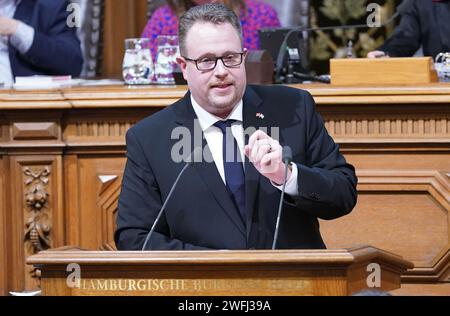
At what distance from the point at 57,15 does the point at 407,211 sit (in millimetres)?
1853

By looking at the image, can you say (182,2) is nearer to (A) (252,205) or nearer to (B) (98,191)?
(B) (98,191)

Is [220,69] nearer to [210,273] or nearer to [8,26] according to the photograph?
[210,273]

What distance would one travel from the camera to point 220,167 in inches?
112

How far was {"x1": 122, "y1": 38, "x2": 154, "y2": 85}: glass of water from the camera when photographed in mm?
4223

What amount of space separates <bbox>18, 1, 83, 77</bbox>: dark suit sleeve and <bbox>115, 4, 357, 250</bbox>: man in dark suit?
178 cm

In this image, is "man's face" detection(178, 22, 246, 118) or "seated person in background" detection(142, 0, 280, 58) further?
"seated person in background" detection(142, 0, 280, 58)

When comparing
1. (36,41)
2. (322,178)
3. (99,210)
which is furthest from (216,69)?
(36,41)

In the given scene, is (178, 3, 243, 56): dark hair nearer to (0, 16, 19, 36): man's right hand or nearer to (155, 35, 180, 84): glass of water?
(155, 35, 180, 84): glass of water

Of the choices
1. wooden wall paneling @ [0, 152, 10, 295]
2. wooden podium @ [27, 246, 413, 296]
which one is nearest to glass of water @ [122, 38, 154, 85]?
wooden wall paneling @ [0, 152, 10, 295]

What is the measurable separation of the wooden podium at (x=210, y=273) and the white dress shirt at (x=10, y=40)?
2.42m

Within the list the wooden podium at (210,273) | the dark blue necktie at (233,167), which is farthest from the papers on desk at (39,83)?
A: the wooden podium at (210,273)

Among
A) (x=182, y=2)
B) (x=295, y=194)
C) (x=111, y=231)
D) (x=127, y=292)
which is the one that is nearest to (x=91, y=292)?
(x=127, y=292)

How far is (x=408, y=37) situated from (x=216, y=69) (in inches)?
96.9
